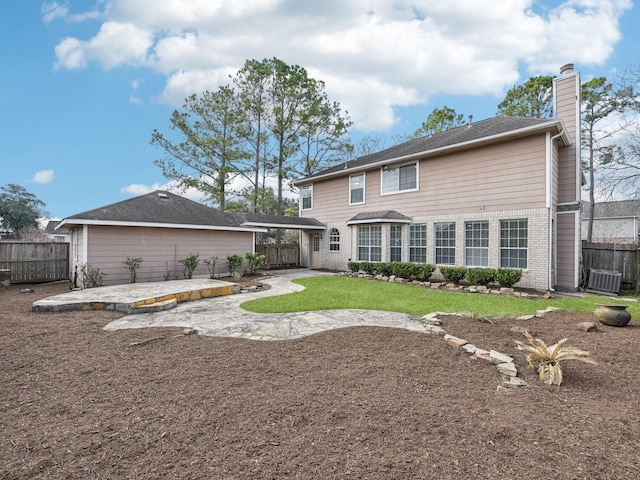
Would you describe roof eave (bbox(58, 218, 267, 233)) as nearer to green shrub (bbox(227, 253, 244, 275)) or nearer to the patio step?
green shrub (bbox(227, 253, 244, 275))

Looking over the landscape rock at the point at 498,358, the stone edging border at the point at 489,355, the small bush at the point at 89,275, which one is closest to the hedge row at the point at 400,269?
the stone edging border at the point at 489,355

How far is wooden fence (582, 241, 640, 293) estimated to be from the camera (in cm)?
990

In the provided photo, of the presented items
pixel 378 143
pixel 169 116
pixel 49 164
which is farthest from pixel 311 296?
pixel 378 143

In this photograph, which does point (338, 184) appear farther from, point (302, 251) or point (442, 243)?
point (442, 243)

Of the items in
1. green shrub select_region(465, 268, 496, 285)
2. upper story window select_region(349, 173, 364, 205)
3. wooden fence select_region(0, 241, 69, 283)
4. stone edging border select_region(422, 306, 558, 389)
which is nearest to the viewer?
stone edging border select_region(422, 306, 558, 389)

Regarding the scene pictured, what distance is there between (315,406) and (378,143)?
25.3 m

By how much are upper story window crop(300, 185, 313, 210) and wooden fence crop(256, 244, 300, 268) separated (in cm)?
260

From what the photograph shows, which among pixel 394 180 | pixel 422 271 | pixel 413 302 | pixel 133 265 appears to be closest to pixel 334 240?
pixel 394 180

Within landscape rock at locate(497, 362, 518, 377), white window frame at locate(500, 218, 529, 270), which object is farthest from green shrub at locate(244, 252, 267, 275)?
landscape rock at locate(497, 362, 518, 377)

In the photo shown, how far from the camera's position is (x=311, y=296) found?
8320mm

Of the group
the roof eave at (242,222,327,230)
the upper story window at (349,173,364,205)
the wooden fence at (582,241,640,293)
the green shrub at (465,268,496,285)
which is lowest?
the green shrub at (465,268,496,285)

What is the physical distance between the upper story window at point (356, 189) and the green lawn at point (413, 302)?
6.64 metres

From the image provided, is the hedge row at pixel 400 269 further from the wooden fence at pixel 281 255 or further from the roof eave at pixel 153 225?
the wooden fence at pixel 281 255

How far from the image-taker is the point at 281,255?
18.8 metres
